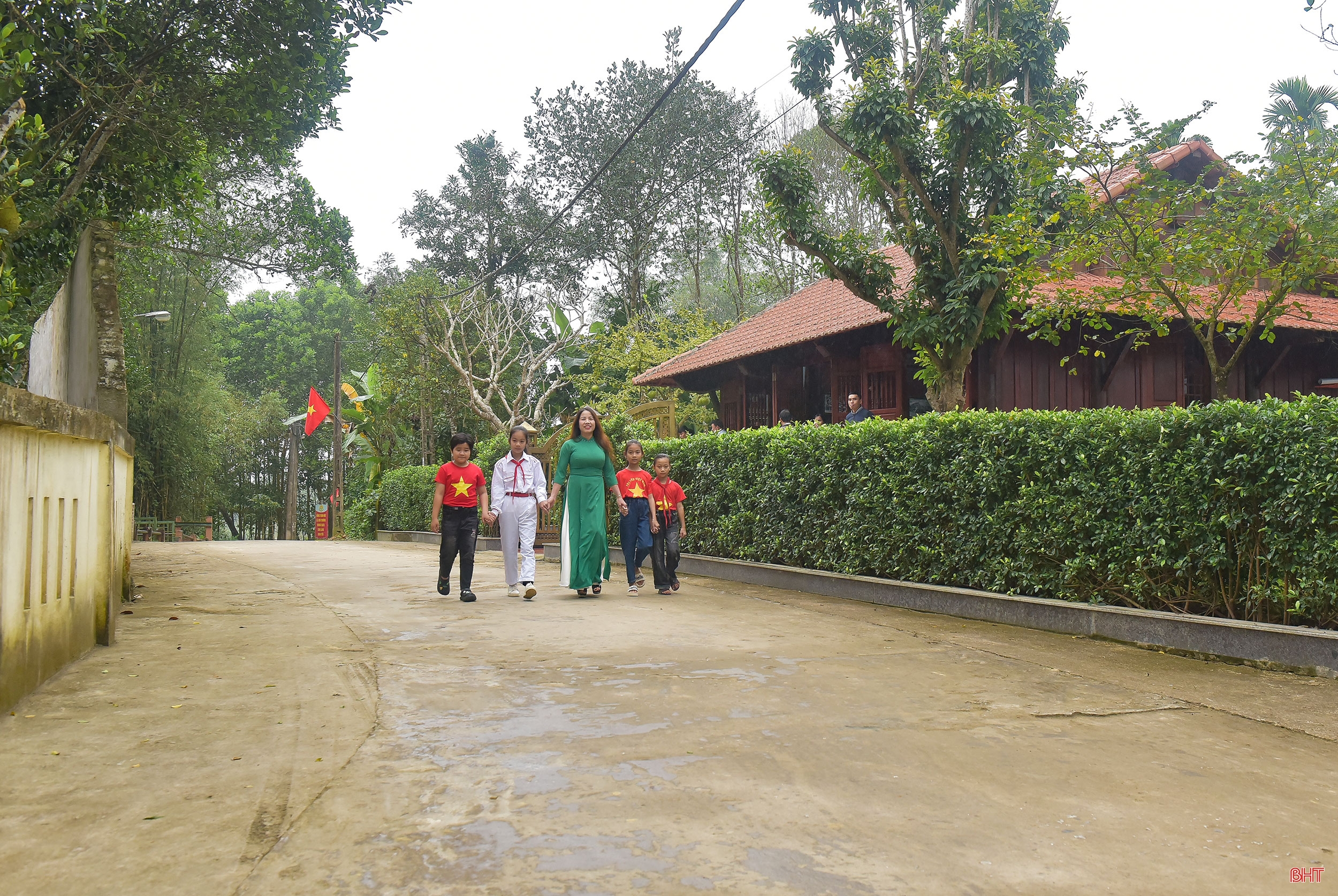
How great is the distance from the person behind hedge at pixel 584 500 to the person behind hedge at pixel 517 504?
252mm

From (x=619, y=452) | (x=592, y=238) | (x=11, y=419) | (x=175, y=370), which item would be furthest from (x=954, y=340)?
(x=175, y=370)

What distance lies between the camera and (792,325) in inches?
855

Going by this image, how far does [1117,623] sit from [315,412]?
32437mm

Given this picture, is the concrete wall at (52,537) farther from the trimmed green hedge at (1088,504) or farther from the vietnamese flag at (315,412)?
the vietnamese flag at (315,412)

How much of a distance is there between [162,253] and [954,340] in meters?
15.1

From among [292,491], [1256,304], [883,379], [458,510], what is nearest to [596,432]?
[458,510]

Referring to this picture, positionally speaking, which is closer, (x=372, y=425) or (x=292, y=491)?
(x=372, y=425)

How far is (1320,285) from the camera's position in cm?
1997

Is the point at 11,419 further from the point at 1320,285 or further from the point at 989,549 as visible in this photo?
the point at 1320,285

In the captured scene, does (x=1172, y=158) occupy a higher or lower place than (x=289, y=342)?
lower

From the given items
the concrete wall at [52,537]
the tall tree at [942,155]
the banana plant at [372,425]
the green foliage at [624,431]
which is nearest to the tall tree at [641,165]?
the banana plant at [372,425]

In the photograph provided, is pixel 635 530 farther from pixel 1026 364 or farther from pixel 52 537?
pixel 1026 364

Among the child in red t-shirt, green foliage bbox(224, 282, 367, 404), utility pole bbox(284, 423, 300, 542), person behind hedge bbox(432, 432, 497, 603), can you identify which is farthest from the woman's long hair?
green foliage bbox(224, 282, 367, 404)

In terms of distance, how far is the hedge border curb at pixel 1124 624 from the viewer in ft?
21.8
